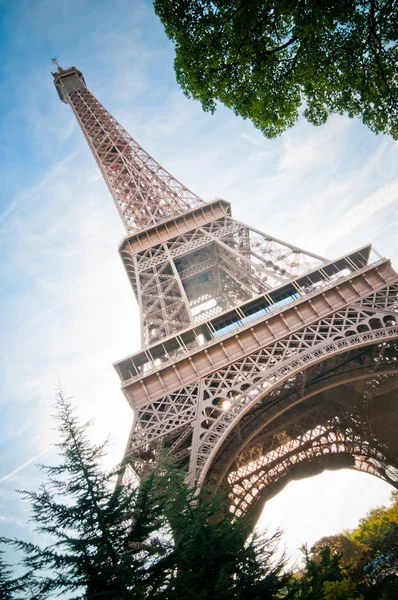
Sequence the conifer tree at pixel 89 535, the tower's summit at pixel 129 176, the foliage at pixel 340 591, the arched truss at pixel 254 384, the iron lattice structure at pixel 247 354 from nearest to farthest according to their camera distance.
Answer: the conifer tree at pixel 89 535
the foliage at pixel 340 591
the arched truss at pixel 254 384
the iron lattice structure at pixel 247 354
the tower's summit at pixel 129 176

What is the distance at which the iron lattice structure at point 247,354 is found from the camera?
1446 cm

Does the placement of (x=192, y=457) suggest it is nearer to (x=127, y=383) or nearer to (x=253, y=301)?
(x=127, y=383)

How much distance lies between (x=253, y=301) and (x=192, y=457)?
8.09m

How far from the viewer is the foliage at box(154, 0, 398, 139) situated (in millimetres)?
7363

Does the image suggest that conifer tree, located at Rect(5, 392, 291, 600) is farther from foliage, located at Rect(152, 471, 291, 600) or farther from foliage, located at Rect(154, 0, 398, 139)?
foliage, located at Rect(154, 0, 398, 139)

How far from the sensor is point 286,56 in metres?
9.03

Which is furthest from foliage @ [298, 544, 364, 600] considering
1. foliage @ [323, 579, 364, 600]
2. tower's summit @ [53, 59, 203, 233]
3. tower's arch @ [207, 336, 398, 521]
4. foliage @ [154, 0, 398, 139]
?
tower's summit @ [53, 59, 203, 233]

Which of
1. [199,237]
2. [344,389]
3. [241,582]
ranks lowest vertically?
[241,582]

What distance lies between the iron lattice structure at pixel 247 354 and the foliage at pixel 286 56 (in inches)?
349

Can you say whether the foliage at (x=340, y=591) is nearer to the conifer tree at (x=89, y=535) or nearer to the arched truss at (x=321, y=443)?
the arched truss at (x=321, y=443)

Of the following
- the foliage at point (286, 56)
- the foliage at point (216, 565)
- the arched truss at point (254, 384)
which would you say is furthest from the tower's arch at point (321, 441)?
the foliage at point (286, 56)

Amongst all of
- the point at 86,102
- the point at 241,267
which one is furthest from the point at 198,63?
the point at 86,102

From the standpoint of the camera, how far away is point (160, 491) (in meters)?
10.4

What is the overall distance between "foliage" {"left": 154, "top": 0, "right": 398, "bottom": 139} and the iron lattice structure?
8867 millimetres
